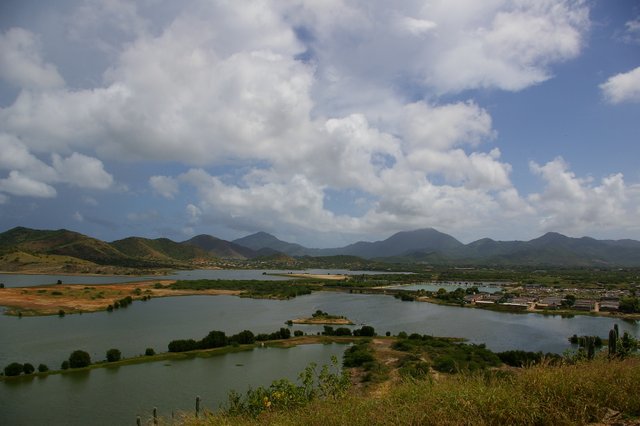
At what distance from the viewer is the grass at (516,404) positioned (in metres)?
5.94

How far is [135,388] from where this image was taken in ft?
96.7

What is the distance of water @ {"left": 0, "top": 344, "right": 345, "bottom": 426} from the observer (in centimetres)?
2464

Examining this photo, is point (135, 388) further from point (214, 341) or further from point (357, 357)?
point (357, 357)

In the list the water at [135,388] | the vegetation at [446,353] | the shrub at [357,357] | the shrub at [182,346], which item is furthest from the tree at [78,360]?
the vegetation at [446,353]

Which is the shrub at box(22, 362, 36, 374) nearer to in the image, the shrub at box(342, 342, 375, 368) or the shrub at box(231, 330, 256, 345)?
the shrub at box(231, 330, 256, 345)

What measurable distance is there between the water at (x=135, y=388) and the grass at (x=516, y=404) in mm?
18567

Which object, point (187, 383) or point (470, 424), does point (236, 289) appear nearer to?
point (187, 383)

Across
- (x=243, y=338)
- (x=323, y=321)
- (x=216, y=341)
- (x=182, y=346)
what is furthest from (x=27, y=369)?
(x=323, y=321)

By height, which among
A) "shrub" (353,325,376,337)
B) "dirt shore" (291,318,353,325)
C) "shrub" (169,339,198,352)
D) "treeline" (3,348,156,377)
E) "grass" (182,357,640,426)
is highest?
"grass" (182,357,640,426)

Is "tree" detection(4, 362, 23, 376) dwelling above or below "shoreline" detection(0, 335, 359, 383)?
above

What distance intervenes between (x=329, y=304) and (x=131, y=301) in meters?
38.7

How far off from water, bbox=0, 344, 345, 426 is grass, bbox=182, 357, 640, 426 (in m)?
18.6

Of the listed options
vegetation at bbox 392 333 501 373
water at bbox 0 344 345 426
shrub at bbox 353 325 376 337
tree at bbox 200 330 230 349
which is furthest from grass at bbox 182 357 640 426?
shrub at bbox 353 325 376 337

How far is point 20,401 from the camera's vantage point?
2680cm
